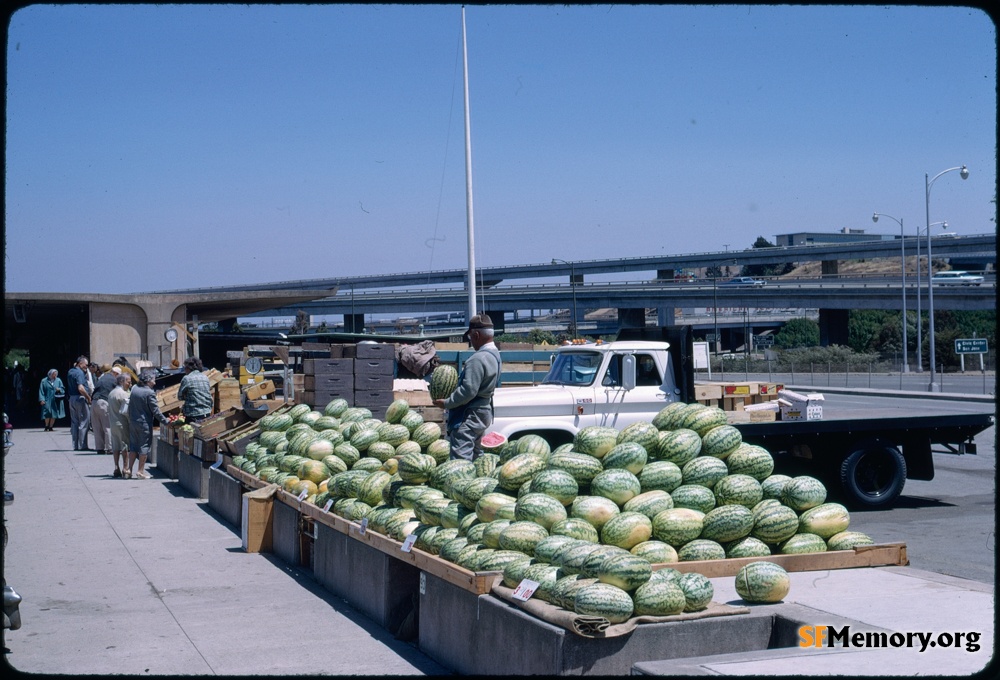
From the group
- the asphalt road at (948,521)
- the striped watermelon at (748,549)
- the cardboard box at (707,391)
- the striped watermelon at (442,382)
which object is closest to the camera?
the striped watermelon at (748,549)

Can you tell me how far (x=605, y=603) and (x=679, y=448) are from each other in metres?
3.01

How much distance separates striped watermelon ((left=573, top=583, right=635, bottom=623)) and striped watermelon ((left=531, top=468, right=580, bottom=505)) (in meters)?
1.87

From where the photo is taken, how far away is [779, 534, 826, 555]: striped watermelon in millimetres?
7203

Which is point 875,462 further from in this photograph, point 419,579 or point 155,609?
point 155,609

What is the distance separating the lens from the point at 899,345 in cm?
7681

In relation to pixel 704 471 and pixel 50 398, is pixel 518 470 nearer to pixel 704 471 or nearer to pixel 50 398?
pixel 704 471

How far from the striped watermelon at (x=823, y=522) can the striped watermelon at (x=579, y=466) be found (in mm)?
1622

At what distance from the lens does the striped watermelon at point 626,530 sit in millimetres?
6930

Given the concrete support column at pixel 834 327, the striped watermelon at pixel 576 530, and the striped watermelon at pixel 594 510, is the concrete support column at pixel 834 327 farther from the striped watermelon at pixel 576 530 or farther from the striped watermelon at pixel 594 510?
the striped watermelon at pixel 576 530

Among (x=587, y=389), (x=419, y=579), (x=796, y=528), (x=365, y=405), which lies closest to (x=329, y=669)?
(x=419, y=579)

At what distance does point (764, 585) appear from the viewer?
5895 millimetres

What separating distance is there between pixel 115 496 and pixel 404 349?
571 centimetres

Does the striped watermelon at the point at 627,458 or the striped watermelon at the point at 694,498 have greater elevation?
the striped watermelon at the point at 627,458

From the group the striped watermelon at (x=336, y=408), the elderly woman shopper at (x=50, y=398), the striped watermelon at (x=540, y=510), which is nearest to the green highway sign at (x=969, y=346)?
the striped watermelon at (x=336, y=408)
